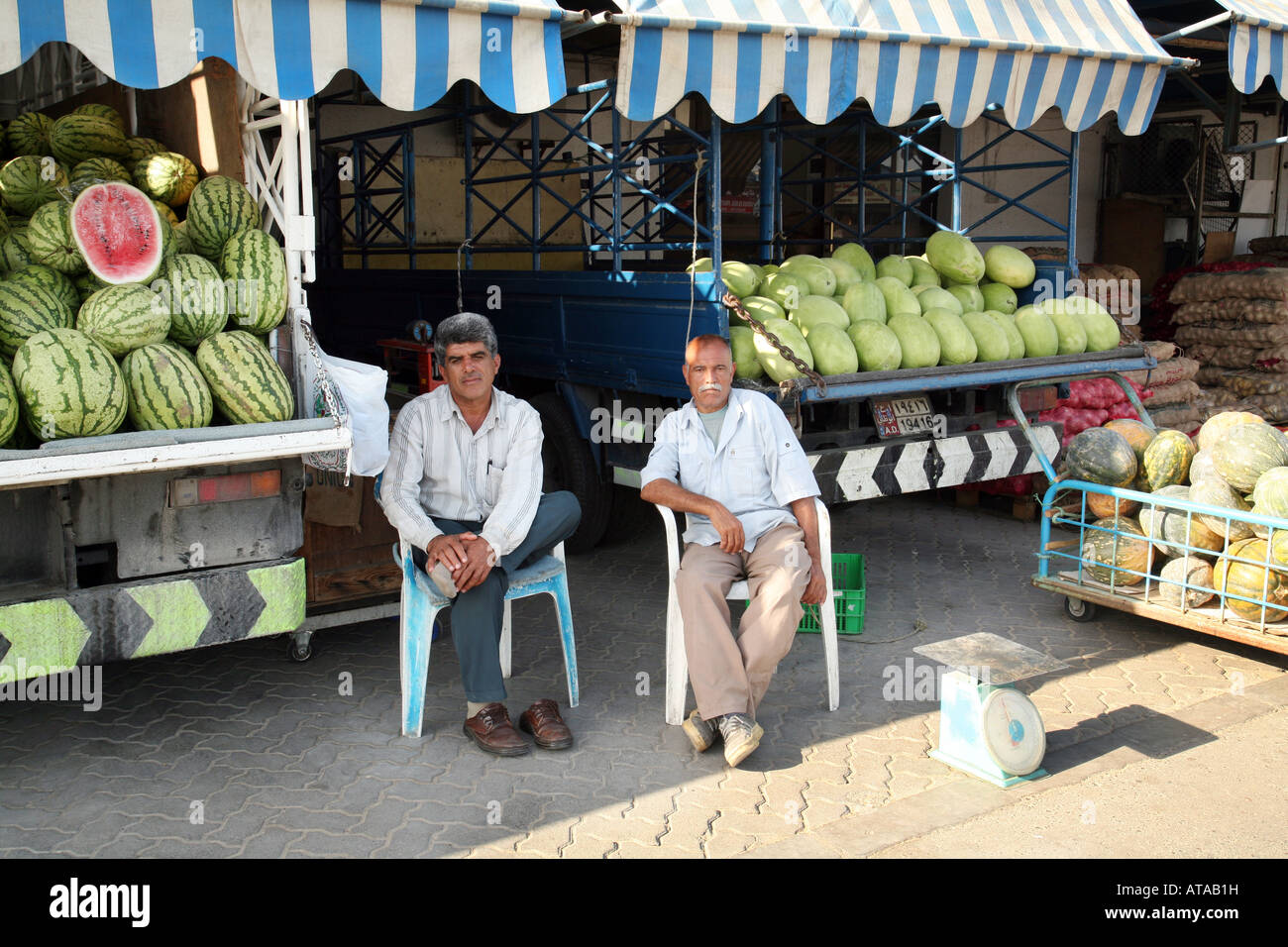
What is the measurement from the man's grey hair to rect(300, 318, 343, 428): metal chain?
433 mm

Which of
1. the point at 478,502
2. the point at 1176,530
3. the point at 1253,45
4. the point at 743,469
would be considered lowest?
the point at 1176,530

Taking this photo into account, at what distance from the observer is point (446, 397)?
14.2 ft

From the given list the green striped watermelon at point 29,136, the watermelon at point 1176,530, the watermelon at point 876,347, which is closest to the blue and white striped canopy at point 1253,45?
the watermelon at point 876,347

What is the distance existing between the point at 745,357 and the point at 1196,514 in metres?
2.14

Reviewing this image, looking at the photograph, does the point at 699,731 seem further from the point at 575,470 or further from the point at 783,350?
the point at 575,470

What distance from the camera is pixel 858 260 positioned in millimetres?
6602

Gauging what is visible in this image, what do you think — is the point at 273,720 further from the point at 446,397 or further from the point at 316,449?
the point at 446,397

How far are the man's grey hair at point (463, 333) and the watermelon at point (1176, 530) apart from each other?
301cm

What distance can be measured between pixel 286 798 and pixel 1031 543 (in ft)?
16.1

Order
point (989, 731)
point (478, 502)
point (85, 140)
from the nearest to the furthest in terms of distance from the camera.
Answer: point (989, 731) → point (478, 502) → point (85, 140)

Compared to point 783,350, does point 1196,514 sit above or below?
below

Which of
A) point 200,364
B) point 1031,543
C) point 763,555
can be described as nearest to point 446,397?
point 200,364

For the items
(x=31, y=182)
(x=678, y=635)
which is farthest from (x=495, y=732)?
(x=31, y=182)

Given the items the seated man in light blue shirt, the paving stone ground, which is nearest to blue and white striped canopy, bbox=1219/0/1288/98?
the paving stone ground
